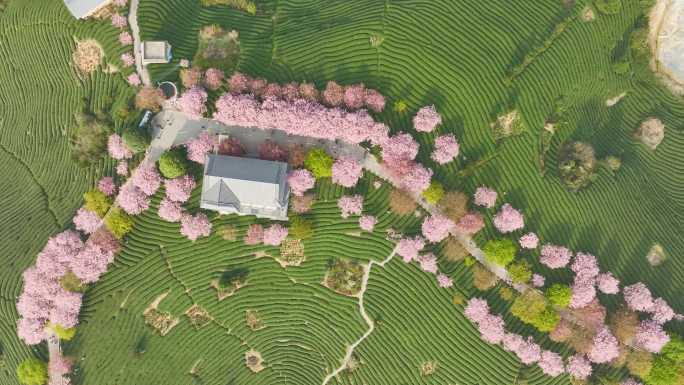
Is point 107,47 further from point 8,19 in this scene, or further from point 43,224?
point 43,224

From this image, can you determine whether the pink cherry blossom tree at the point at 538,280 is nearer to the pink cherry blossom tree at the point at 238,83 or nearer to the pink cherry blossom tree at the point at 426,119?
the pink cherry blossom tree at the point at 426,119

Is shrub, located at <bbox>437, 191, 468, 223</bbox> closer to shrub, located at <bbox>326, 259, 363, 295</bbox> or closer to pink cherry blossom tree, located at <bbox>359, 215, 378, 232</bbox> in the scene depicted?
pink cherry blossom tree, located at <bbox>359, 215, 378, 232</bbox>

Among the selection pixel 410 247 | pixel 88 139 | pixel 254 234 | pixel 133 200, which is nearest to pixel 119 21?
pixel 88 139

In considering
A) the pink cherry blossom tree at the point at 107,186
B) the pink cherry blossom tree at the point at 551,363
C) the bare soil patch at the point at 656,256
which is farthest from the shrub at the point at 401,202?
the pink cherry blossom tree at the point at 107,186

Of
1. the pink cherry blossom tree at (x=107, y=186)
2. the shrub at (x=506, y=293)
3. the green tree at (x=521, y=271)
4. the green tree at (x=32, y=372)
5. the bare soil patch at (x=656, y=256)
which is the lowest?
the green tree at (x=32, y=372)

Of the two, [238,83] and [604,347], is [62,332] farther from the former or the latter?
[604,347]

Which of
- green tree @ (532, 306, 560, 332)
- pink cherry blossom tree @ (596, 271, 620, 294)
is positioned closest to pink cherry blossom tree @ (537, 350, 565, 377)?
green tree @ (532, 306, 560, 332)
